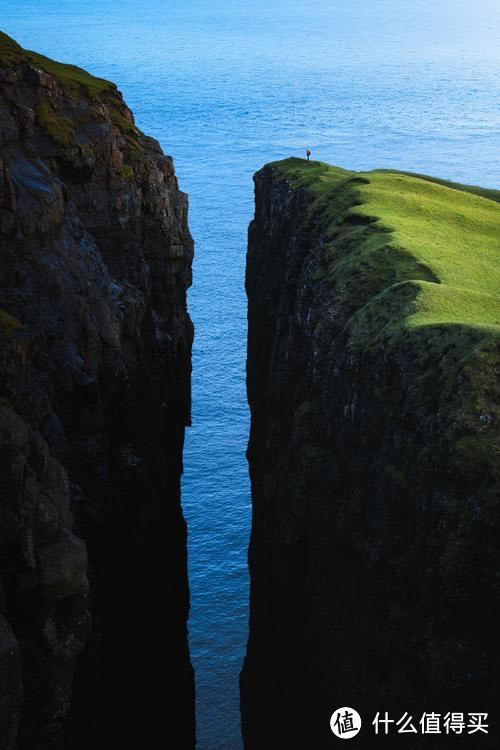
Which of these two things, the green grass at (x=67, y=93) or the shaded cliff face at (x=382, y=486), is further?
the green grass at (x=67, y=93)

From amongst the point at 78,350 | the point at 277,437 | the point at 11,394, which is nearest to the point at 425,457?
the point at 11,394

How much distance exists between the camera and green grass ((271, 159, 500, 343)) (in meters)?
34.1

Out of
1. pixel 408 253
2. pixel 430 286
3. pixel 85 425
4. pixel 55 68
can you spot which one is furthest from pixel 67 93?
pixel 430 286

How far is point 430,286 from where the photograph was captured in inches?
1385

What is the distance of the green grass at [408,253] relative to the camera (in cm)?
3409

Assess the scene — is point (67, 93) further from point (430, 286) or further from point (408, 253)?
point (430, 286)

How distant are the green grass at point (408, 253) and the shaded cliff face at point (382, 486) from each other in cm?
11

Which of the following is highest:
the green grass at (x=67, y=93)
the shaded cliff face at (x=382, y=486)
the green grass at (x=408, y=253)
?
the green grass at (x=67, y=93)

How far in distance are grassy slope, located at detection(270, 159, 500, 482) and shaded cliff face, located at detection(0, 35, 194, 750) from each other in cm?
886

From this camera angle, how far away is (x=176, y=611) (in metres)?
51.4

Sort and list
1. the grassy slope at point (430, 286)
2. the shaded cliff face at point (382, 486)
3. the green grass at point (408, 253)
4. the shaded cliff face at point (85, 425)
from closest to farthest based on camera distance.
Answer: the shaded cliff face at point (85, 425), the shaded cliff face at point (382, 486), the grassy slope at point (430, 286), the green grass at point (408, 253)

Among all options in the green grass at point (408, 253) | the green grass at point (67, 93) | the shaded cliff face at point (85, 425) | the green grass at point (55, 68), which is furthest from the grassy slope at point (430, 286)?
the green grass at point (55, 68)

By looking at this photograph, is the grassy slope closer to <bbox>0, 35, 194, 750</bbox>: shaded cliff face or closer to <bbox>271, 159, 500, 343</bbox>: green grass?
<bbox>271, 159, 500, 343</bbox>: green grass

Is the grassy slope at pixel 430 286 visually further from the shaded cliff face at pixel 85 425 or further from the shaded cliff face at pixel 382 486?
the shaded cliff face at pixel 85 425
